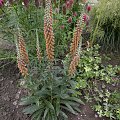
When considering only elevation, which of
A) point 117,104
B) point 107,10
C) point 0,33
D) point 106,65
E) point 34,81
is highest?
point 107,10

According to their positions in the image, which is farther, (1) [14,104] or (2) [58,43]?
(2) [58,43]

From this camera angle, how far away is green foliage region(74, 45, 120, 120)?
10.5 feet

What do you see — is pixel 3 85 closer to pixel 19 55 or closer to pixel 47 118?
pixel 47 118

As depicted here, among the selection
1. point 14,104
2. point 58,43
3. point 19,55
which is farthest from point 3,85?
point 19,55

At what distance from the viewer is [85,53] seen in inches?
153

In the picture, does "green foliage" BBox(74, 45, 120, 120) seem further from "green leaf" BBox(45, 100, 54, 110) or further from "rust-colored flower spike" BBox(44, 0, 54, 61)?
"rust-colored flower spike" BBox(44, 0, 54, 61)

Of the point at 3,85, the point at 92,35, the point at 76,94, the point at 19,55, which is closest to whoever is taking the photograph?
the point at 19,55

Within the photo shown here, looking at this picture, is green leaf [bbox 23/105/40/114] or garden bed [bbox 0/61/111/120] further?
garden bed [bbox 0/61/111/120]

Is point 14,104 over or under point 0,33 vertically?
under

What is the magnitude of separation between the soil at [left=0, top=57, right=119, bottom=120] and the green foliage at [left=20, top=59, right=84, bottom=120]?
13cm

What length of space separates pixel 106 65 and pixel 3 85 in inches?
61.0

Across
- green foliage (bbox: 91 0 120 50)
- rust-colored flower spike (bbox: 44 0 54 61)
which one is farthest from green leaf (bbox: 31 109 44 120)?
green foliage (bbox: 91 0 120 50)

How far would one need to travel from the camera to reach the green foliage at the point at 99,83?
10.5ft

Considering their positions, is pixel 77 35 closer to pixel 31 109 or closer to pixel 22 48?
pixel 22 48
